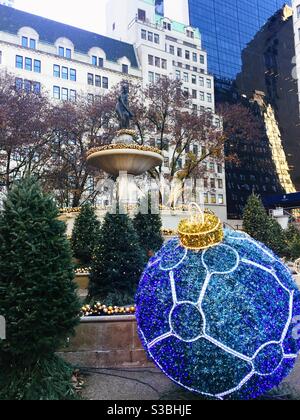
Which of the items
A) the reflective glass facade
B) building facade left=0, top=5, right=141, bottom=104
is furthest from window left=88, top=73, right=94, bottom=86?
the reflective glass facade

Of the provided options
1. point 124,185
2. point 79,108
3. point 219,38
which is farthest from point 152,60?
point 124,185

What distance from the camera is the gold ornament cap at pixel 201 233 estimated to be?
5.48 metres

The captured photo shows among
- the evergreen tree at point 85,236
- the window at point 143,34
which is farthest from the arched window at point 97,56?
the evergreen tree at point 85,236

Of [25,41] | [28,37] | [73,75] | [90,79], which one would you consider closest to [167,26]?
[90,79]

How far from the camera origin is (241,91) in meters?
93.3

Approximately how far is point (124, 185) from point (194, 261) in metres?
16.2

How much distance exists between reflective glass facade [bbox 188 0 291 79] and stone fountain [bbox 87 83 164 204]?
7040 cm

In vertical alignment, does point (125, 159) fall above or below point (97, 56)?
below

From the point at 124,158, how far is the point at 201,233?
49.4ft

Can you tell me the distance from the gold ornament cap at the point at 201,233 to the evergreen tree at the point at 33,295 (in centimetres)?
211

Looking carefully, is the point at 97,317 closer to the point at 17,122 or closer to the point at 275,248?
the point at 275,248

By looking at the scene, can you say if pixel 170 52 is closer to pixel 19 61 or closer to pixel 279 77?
pixel 19 61

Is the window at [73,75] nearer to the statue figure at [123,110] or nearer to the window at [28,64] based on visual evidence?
the window at [28,64]

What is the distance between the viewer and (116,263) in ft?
34.0
